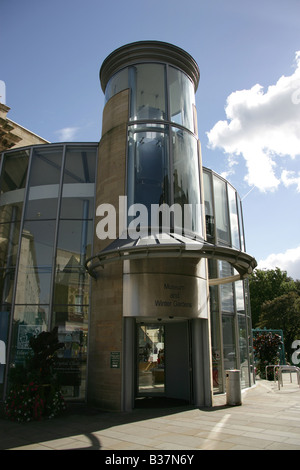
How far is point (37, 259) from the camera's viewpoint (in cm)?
1344

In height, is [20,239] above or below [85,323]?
above

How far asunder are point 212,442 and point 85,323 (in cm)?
658

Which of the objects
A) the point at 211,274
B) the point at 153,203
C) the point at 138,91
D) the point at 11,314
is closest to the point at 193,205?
the point at 153,203

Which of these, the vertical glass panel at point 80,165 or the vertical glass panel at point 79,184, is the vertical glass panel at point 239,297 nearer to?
the vertical glass panel at point 79,184

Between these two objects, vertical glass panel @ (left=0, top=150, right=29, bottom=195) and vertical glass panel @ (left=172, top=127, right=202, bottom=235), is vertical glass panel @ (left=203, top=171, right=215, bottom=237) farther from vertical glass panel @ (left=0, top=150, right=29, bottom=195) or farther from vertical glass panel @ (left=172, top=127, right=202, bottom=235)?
vertical glass panel @ (left=0, top=150, right=29, bottom=195)

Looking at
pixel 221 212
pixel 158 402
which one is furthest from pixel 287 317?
pixel 158 402

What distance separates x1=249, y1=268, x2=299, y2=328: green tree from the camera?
179 feet

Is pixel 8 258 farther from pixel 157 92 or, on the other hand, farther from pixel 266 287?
pixel 266 287

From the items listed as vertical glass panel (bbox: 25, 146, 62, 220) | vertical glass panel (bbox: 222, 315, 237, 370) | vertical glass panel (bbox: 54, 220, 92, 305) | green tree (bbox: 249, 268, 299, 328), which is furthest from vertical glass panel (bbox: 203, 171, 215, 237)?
green tree (bbox: 249, 268, 299, 328)

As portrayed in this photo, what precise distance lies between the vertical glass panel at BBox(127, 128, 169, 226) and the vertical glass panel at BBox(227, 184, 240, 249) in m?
6.32

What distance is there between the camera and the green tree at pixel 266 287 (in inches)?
2143

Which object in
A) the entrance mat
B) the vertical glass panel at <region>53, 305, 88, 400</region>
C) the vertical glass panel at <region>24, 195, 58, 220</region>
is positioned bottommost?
the entrance mat

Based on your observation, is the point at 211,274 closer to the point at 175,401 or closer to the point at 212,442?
the point at 175,401
